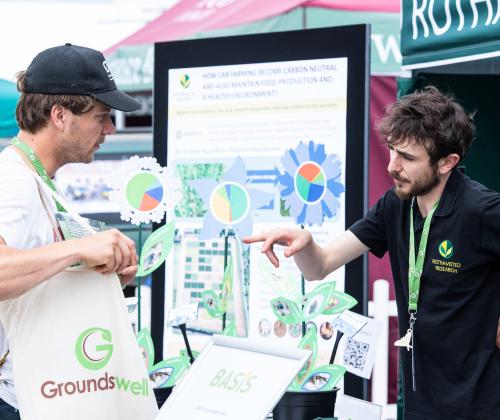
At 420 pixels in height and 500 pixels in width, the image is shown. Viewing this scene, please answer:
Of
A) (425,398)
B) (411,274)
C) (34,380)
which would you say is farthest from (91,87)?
(425,398)

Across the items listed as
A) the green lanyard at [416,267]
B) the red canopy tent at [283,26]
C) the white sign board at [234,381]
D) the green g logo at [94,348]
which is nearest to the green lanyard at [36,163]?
the green g logo at [94,348]

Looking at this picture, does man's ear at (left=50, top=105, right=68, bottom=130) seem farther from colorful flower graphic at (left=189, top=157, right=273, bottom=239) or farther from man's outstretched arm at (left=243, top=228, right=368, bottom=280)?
colorful flower graphic at (left=189, top=157, right=273, bottom=239)

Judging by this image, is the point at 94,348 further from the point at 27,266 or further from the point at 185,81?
the point at 185,81

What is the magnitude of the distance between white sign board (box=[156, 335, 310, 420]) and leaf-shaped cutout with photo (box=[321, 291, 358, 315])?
1177mm

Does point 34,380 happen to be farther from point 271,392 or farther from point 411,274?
point 411,274

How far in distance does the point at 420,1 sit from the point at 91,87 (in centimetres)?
152

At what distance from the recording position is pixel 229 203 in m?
3.34

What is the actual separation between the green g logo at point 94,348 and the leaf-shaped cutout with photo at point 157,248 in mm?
1444

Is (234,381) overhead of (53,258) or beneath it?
beneath

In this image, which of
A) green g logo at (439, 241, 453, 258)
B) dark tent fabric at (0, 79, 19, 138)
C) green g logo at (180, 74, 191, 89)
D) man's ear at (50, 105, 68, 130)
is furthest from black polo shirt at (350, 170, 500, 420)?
dark tent fabric at (0, 79, 19, 138)

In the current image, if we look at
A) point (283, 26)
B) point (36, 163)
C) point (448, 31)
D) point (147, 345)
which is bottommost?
point (147, 345)

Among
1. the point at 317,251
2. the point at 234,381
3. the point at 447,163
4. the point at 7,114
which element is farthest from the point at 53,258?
the point at 7,114

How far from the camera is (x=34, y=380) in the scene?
5.88 ft

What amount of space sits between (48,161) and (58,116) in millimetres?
110
